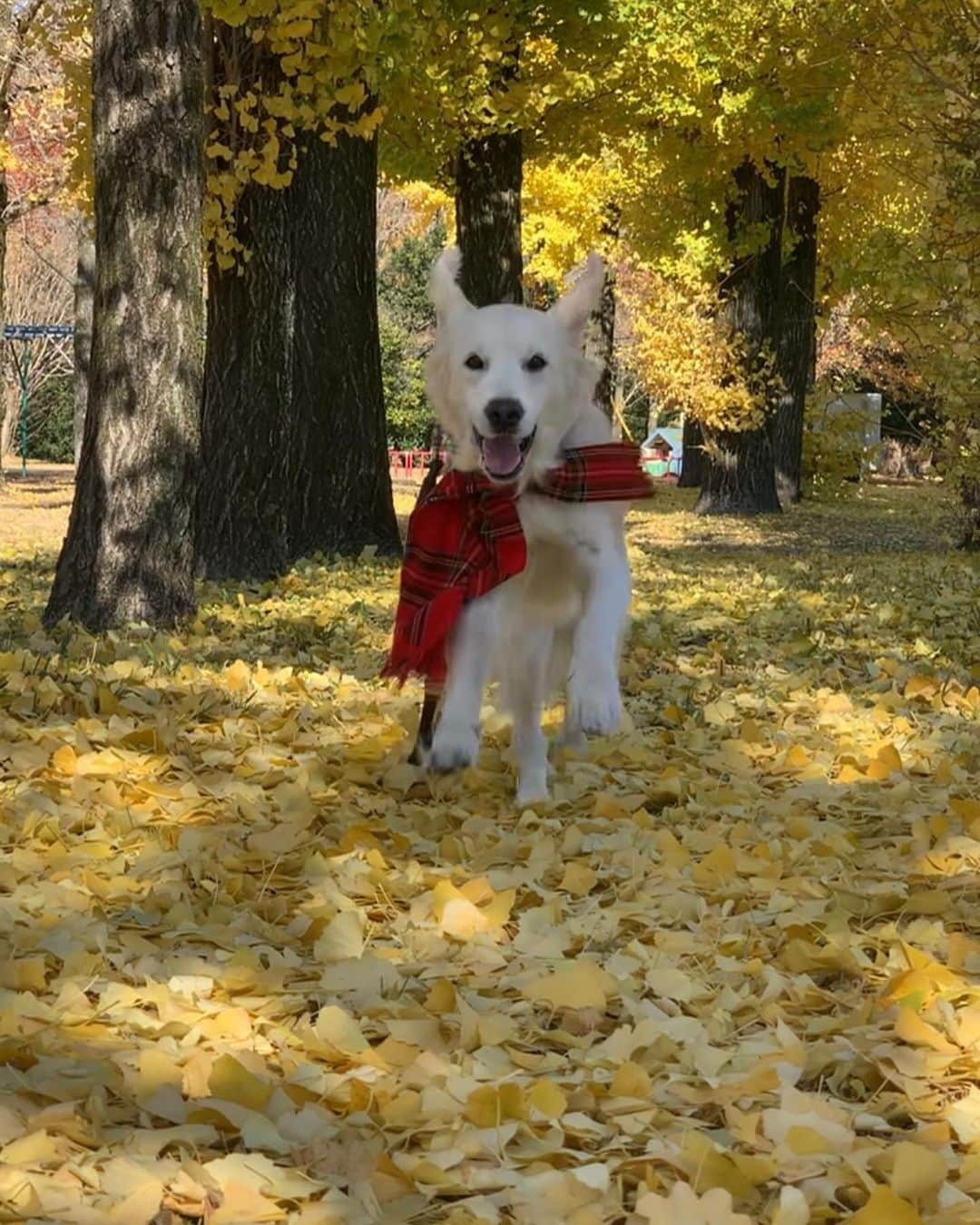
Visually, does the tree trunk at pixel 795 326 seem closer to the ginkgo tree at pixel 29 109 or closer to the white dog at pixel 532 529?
the ginkgo tree at pixel 29 109

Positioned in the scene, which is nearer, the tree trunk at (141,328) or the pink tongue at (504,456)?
the pink tongue at (504,456)

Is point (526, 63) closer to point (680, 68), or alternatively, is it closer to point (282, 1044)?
point (680, 68)

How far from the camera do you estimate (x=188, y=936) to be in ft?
9.91

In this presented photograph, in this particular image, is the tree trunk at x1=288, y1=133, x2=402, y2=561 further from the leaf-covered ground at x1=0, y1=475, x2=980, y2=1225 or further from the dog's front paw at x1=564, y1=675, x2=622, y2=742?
the dog's front paw at x1=564, y1=675, x2=622, y2=742

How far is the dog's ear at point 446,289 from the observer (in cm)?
426

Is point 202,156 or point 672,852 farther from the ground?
point 202,156

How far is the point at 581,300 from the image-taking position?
4207 mm

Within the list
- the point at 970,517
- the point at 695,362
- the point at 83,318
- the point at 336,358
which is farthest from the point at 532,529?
the point at 83,318

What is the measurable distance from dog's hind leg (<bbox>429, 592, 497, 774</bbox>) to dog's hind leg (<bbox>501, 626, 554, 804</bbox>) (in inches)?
10.0

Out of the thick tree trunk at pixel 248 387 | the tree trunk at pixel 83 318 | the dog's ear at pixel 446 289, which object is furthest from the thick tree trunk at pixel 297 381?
the tree trunk at pixel 83 318

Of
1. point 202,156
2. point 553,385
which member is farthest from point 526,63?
point 553,385

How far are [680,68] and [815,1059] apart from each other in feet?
51.7

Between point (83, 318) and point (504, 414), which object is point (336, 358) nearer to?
point (504, 414)

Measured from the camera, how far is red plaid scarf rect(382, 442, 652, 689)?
13.4ft
